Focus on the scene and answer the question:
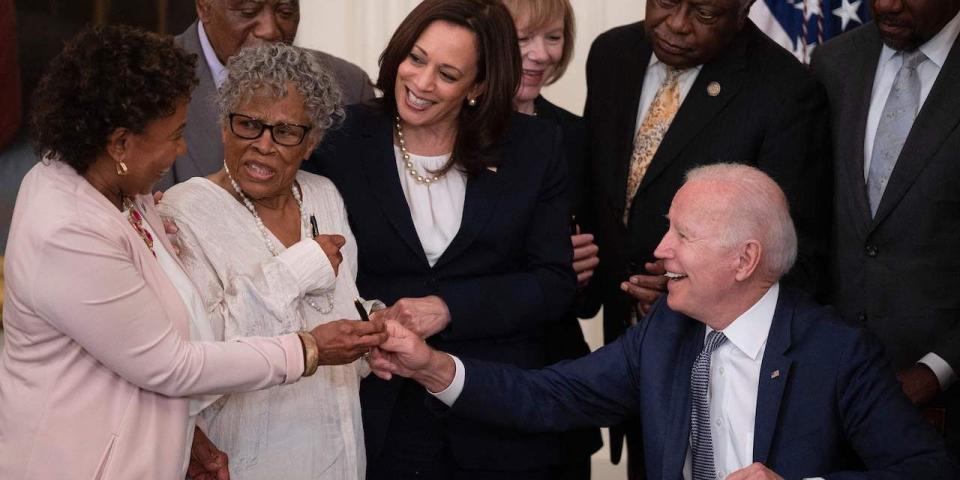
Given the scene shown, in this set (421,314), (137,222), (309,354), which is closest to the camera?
(137,222)

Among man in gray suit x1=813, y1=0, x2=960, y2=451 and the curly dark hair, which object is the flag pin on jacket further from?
the curly dark hair

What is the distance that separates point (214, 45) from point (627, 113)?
132 cm

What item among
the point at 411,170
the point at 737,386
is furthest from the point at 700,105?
Result: the point at 737,386

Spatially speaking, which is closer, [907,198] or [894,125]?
[907,198]

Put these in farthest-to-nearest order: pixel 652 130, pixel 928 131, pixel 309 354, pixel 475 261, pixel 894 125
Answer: pixel 652 130
pixel 894 125
pixel 928 131
pixel 475 261
pixel 309 354

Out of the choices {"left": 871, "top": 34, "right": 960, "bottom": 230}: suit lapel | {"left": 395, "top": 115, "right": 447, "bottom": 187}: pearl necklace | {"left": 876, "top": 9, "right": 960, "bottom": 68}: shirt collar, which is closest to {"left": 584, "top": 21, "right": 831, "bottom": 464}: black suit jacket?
{"left": 871, "top": 34, "right": 960, "bottom": 230}: suit lapel

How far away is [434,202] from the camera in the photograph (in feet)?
12.0

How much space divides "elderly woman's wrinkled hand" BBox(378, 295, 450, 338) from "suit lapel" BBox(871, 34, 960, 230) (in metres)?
1.38

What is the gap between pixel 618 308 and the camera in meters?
4.33

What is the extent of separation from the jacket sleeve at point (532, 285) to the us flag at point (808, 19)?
1.98 metres

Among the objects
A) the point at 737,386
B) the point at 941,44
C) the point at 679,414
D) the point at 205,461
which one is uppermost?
the point at 941,44

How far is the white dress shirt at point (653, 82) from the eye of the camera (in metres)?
4.17

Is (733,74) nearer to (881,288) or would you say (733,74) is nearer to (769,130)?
(769,130)

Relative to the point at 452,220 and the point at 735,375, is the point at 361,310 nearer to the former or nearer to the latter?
the point at 452,220
